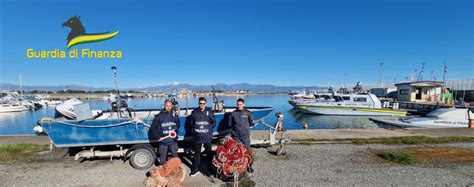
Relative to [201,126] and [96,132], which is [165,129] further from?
[96,132]

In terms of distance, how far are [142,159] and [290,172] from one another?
353cm

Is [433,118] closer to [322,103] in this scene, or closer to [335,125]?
[335,125]

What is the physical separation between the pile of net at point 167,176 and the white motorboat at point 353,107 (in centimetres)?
2764

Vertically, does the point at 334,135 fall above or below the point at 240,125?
below

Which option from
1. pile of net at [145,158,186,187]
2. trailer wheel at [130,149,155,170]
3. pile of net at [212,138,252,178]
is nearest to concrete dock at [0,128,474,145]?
trailer wheel at [130,149,155,170]

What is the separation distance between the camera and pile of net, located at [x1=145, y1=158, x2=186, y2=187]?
4473mm

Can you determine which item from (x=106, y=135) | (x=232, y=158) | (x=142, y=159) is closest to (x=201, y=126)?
(x=232, y=158)

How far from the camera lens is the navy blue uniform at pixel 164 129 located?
5.29 m

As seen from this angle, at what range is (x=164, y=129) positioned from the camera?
5.32 metres

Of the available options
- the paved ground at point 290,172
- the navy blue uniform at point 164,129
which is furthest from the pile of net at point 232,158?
the navy blue uniform at point 164,129

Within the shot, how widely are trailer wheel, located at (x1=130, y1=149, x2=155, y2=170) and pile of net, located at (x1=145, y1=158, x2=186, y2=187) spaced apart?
1.37 metres

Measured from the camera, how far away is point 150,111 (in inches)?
356

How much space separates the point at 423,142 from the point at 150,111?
32.7ft

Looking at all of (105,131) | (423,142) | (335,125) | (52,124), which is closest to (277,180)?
(105,131)
